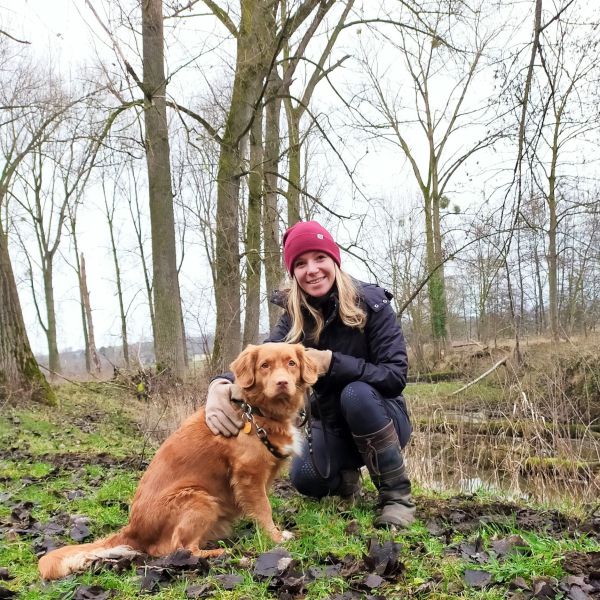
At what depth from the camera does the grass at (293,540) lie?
2.56 meters

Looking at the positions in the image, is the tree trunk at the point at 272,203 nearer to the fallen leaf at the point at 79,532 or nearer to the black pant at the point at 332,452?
the black pant at the point at 332,452

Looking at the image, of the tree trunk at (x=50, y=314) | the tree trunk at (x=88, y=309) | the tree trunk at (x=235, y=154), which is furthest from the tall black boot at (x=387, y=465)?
the tree trunk at (x=88, y=309)

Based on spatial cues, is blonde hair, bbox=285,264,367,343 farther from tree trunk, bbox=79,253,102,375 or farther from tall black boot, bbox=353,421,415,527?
tree trunk, bbox=79,253,102,375

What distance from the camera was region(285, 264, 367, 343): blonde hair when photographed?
404 centimetres

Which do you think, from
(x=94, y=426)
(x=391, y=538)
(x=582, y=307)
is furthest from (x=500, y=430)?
(x=582, y=307)

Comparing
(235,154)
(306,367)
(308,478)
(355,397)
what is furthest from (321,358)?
(235,154)

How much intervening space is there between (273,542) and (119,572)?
0.90m

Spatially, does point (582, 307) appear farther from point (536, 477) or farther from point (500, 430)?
point (536, 477)

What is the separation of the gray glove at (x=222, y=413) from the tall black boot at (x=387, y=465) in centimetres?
89

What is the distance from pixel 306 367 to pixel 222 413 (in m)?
0.64

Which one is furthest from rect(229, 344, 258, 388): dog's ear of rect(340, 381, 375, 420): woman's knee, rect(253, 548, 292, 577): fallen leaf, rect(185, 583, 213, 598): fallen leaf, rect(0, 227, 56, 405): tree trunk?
rect(0, 227, 56, 405): tree trunk

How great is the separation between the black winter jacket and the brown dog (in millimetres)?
320

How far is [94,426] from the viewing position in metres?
9.39

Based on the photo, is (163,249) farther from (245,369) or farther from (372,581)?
(372,581)
